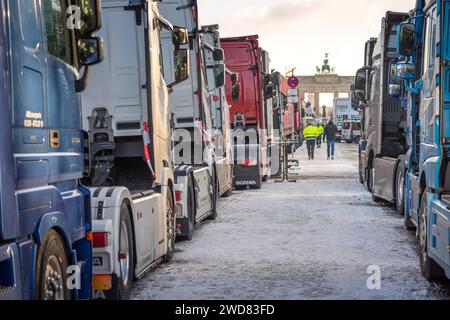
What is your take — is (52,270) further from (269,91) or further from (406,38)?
(269,91)

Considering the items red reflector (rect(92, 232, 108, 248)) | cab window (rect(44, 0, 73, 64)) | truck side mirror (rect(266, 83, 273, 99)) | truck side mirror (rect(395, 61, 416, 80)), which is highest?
cab window (rect(44, 0, 73, 64))

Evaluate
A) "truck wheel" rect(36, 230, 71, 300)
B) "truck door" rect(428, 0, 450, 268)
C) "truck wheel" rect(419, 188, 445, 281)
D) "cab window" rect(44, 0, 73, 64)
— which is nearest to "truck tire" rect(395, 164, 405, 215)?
"truck wheel" rect(419, 188, 445, 281)

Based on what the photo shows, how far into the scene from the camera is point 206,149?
1438 centimetres

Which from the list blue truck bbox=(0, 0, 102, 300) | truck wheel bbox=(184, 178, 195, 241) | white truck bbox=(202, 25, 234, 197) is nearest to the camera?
blue truck bbox=(0, 0, 102, 300)

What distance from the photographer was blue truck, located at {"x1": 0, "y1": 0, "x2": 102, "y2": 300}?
476cm

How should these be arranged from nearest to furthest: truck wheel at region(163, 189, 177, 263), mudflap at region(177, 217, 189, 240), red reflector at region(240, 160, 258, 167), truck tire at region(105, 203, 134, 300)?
1. truck tire at region(105, 203, 134, 300)
2. truck wheel at region(163, 189, 177, 263)
3. mudflap at region(177, 217, 189, 240)
4. red reflector at region(240, 160, 258, 167)

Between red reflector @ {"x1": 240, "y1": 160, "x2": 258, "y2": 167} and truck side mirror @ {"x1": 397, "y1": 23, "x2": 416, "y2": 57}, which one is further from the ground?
truck side mirror @ {"x1": 397, "y1": 23, "x2": 416, "y2": 57}

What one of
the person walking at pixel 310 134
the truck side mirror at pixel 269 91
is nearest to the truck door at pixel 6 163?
the truck side mirror at pixel 269 91

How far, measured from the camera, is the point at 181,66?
1076 cm

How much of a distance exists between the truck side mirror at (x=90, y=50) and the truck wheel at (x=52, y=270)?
4.71 feet

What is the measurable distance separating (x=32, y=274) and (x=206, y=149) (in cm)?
948

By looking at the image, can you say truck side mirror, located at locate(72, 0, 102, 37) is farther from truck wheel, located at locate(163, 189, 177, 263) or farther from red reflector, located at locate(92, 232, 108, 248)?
truck wheel, located at locate(163, 189, 177, 263)

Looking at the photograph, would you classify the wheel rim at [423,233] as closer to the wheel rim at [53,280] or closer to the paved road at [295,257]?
the paved road at [295,257]

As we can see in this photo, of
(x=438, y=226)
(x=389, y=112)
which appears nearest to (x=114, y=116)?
(x=438, y=226)
